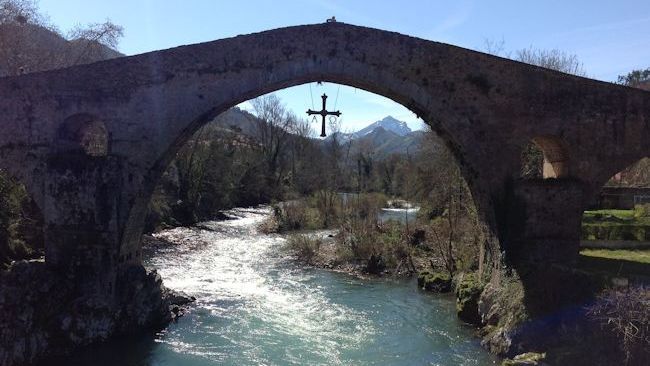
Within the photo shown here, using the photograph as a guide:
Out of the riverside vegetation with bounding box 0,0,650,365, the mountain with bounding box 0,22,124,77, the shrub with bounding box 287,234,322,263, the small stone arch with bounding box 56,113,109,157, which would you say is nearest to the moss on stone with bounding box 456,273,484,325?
the riverside vegetation with bounding box 0,0,650,365

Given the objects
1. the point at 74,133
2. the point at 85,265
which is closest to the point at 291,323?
the point at 85,265

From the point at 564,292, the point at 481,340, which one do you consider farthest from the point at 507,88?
the point at 481,340

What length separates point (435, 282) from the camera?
53.1 feet

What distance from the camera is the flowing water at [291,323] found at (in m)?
10.4

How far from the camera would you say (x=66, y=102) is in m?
12.0

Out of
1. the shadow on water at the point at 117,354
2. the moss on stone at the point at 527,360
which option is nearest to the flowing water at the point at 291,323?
the shadow on water at the point at 117,354

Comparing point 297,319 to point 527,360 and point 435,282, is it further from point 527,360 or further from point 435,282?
point 527,360

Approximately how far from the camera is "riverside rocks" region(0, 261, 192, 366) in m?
10.0

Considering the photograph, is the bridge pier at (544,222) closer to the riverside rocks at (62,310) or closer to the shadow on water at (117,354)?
the shadow on water at (117,354)

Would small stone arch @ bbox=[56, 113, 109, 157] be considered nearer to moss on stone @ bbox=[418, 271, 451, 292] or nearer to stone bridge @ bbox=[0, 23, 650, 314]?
stone bridge @ bbox=[0, 23, 650, 314]

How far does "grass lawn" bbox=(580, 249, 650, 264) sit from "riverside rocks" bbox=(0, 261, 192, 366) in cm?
1030

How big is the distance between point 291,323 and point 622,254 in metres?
7.99

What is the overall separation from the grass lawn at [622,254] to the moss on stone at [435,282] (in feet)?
13.5

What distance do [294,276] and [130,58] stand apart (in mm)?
8870
